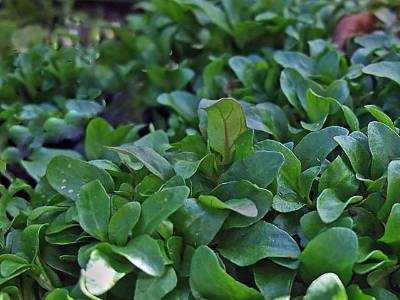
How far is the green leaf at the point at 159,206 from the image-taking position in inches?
29.5

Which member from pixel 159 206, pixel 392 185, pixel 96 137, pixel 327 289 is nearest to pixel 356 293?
pixel 327 289

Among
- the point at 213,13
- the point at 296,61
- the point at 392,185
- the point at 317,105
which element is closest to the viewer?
the point at 392,185

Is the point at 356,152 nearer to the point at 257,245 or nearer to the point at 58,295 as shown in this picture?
the point at 257,245

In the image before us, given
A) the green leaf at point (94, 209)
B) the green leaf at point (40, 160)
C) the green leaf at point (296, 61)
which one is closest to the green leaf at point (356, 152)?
the green leaf at point (94, 209)

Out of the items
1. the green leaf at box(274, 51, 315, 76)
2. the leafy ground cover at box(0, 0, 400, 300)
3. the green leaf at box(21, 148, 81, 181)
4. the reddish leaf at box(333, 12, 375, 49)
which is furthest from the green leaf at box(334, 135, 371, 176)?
the reddish leaf at box(333, 12, 375, 49)

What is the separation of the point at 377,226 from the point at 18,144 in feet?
2.63

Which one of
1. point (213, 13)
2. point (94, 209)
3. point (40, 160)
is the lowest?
point (40, 160)

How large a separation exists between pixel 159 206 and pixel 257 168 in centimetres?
14

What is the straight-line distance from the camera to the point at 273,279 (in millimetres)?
748

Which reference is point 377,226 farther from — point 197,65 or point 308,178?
point 197,65

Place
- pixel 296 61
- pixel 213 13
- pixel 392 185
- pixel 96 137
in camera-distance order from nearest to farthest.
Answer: pixel 392 185 → pixel 96 137 → pixel 296 61 → pixel 213 13

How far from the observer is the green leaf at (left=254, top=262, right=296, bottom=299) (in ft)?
2.40

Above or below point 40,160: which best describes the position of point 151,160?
above

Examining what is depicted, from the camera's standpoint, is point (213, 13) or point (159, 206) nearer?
point (159, 206)
